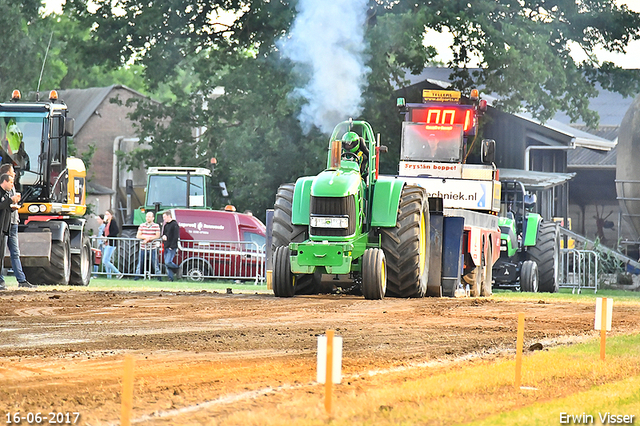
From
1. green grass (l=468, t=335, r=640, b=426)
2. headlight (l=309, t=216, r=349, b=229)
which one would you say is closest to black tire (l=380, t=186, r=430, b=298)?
headlight (l=309, t=216, r=349, b=229)

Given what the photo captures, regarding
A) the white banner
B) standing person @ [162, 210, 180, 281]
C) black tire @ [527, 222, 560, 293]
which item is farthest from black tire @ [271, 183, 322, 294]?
standing person @ [162, 210, 180, 281]

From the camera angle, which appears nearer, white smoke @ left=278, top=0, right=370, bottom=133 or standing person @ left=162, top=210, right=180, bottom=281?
white smoke @ left=278, top=0, right=370, bottom=133

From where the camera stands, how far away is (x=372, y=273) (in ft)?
50.9

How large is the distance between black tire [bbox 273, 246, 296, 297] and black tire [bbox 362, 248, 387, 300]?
4.22 feet

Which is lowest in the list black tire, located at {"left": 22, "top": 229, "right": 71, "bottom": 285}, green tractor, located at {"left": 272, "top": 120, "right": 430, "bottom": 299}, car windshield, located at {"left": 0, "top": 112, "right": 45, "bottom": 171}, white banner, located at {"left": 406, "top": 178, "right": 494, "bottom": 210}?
black tire, located at {"left": 22, "top": 229, "right": 71, "bottom": 285}

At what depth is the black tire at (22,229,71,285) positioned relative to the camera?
19922mm

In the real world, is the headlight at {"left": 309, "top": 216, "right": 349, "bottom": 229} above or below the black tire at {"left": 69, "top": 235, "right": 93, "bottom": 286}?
above

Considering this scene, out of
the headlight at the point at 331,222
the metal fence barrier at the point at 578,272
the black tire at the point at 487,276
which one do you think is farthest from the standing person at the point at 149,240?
the headlight at the point at 331,222

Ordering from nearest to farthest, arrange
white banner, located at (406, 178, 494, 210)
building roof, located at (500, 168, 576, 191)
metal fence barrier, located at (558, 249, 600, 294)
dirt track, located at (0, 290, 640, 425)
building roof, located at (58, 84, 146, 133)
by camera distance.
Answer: dirt track, located at (0, 290, 640, 425)
white banner, located at (406, 178, 494, 210)
metal fence barrier, located at (558, 249, 600, 294)
building roof, located at (500, 168, 576, 191)
building roof, located at (58, 84, 146, 133)

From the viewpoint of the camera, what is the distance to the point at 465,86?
32.9 meters

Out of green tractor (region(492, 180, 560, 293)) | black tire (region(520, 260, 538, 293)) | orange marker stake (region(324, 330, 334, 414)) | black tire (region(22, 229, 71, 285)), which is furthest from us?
green tractor (region(492, 180, 560, 293))

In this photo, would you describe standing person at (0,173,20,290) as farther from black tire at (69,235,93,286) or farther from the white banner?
the white banner

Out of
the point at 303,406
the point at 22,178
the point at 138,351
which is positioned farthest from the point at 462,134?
the point at 303,406

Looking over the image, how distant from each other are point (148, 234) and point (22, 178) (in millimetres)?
8206
